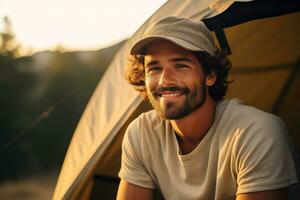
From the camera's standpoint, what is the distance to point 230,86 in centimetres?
263

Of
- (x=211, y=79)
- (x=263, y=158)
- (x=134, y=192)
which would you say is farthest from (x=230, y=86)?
(x=263, y=158)

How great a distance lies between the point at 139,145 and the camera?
5.98ft

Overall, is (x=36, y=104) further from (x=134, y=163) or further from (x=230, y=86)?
(x=134, y=163)

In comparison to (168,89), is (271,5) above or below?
above

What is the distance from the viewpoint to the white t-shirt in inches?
56.7

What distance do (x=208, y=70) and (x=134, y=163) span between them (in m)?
0.45

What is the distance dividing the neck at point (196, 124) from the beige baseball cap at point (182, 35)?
0.19m

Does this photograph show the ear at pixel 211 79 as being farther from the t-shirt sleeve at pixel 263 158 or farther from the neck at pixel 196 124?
the t-shirt sleeve at pixel 263 158

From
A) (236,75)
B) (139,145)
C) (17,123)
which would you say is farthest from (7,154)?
(139,145)

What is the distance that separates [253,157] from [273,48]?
1.31 m

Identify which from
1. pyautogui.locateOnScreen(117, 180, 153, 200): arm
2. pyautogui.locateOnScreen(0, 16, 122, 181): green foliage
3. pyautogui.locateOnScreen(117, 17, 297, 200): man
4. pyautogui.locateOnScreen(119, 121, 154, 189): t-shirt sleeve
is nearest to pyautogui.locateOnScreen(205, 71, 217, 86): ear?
pyautogui.locateOnScreen(117, 17, 297, 200): man

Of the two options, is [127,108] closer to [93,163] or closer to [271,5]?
[93,163]

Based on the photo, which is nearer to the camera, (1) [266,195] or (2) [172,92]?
(1) [266,195]

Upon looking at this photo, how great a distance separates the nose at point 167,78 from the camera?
1.58 m
